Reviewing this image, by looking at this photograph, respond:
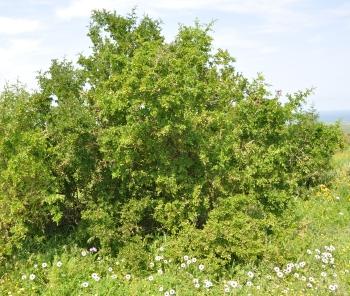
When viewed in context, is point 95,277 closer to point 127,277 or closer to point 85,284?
point 85,284

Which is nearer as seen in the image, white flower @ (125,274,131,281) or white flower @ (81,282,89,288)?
white flower @ (81,282,89,288)

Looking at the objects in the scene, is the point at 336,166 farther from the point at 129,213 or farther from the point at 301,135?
the point at 129,213

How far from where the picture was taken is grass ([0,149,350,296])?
19.8 ft

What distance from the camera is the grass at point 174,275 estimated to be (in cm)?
602

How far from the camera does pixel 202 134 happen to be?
6855mm

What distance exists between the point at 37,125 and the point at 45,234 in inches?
72.6

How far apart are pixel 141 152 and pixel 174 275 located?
1.81 m

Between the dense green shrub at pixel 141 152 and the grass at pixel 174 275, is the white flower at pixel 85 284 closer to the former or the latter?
the grass at pixel 174 275

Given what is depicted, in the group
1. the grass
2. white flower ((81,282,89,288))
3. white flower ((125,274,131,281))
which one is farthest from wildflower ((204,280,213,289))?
white flower ((81,282,89,288))

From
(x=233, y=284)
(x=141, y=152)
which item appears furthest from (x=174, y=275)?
(x=141, y=152)

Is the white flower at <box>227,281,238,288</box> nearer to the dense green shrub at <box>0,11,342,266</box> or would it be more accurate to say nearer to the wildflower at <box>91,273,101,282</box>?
the dense green shrub at <box>0,11,342,266</box>

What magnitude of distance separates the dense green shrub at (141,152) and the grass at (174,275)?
31 cm

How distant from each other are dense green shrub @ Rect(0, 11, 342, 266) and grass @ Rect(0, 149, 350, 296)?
31 centimetres

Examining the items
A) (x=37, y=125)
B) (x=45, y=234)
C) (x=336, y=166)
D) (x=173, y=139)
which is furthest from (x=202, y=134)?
(x=336, y=166)
